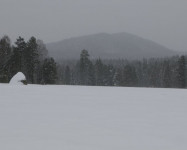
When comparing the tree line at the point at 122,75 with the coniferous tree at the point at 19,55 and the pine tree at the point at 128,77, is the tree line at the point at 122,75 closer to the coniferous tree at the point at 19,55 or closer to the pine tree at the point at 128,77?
the pine tree at the point at 128,77

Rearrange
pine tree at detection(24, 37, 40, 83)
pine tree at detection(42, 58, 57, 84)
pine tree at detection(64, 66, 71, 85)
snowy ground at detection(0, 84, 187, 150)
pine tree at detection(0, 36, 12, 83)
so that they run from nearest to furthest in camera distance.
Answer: snowy ground at detection(0, 84, 187, 150)
pine tree at detection(42, 58, 57, 84)
pine tree at detection(0, 36, 12, 83)
pine tree at detection(24, 37, 40, 83)
pine tree at detection(64, 66, 71, 85)

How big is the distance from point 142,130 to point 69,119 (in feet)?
6.75

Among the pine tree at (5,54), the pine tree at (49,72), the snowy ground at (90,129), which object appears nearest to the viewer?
the snowy ground at (90,129)

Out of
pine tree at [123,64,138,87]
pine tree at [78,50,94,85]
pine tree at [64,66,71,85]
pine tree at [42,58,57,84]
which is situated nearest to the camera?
pine tree at [42,58,57,84]

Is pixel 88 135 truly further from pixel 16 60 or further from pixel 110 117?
pixel 16 60

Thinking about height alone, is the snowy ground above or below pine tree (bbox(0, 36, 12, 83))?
below

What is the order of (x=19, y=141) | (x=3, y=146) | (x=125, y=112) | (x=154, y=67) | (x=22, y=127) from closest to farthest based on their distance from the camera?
(x=3, y=146)
(x=19, y=141)
(x=22, y=127)
(x=125, y=112)
(x=154, y=67)

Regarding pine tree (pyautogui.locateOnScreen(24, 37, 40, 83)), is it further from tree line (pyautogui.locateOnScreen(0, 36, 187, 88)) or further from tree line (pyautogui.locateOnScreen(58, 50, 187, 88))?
tree line (pyautogui.locateOnScreen(58, 50, 187, 88))

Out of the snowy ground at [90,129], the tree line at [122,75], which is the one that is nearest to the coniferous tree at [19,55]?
the tree line at [122,75]

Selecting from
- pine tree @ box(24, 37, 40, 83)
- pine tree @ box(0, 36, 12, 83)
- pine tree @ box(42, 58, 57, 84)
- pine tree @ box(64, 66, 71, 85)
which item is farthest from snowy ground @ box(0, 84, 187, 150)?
pine tree @ box(64, 66, 71, 85)

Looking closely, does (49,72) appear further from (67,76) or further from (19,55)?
(67,76)

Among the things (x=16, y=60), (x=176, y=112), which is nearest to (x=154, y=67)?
(x=16, y=60)

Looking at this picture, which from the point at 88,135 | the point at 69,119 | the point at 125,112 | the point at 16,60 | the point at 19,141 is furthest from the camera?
the point at 16,60

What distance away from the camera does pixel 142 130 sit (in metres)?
6.33
